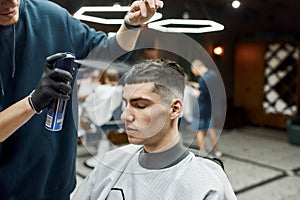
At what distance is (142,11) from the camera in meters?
0.90

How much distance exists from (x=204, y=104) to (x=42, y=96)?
466 millimetres

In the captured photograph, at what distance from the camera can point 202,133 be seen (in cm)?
99

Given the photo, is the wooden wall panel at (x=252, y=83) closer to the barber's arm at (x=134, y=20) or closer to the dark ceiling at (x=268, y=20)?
the dark ceiling at (x=268, y=20)

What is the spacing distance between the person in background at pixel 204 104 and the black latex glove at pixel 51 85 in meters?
0.33

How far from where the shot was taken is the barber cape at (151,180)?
898mm

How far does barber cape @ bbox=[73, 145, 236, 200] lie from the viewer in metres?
0.90

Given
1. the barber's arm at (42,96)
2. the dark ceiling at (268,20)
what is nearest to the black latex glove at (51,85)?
the barber's arm at (42,96)

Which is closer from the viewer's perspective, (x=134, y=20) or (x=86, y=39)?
(x=134, y=20)

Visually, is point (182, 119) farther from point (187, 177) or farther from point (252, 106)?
point (252, 106)

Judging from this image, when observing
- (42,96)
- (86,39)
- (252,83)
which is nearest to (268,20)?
(252,83)

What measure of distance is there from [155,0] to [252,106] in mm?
5720

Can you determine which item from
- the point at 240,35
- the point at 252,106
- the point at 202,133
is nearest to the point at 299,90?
the point at 252,106

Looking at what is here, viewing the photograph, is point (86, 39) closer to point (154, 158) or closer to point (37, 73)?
point (37, 73)

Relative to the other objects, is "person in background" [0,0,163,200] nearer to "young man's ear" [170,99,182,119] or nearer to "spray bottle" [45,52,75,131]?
"spray bottle" [45,52,75,131]
